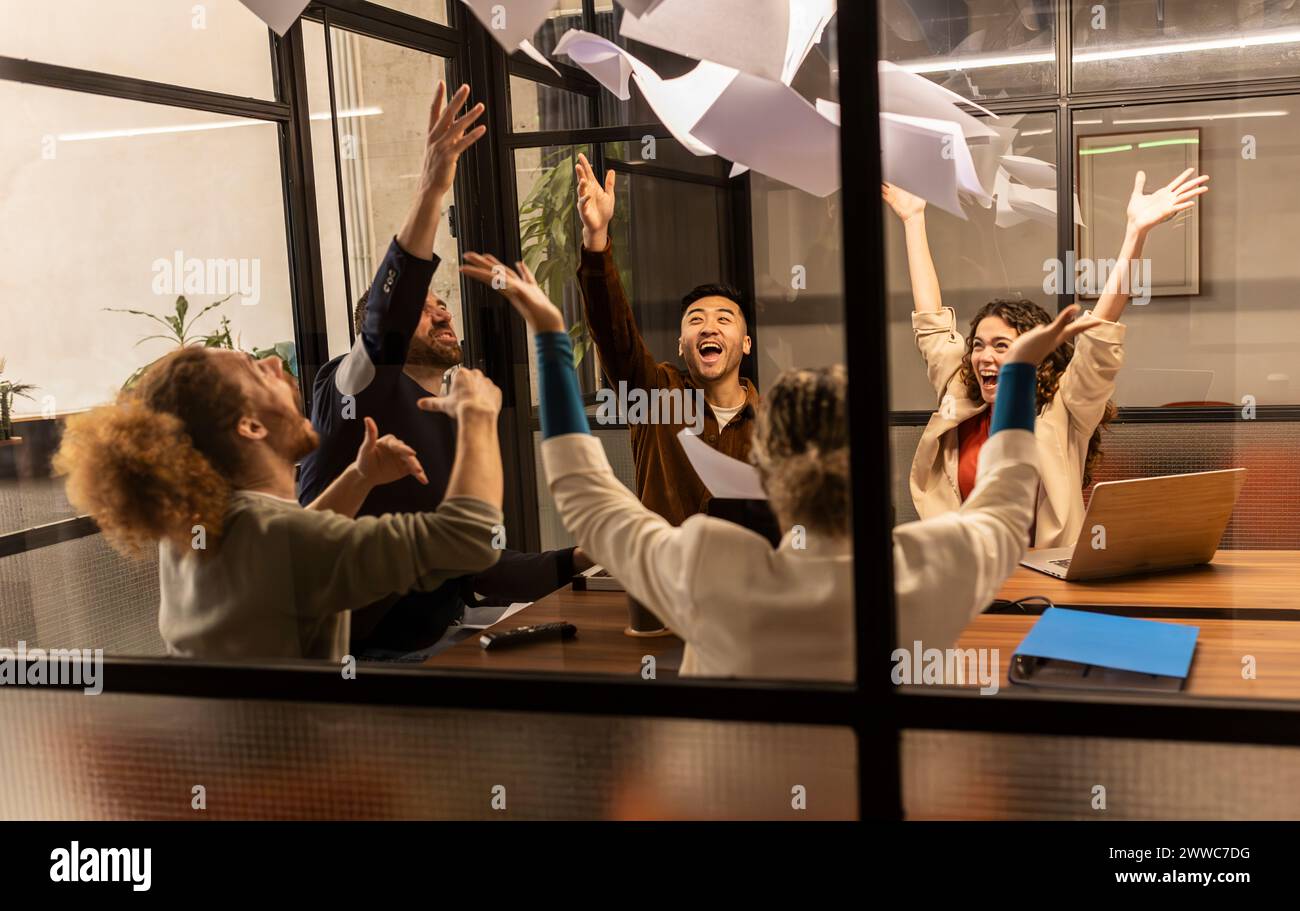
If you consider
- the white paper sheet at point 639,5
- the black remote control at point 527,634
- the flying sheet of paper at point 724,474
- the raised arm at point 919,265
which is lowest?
the black remote control at point 527,634

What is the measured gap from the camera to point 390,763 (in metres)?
1.54

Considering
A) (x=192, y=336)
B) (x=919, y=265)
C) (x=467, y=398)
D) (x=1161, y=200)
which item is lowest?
(x=467, y=398)

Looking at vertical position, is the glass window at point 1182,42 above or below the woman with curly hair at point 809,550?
above

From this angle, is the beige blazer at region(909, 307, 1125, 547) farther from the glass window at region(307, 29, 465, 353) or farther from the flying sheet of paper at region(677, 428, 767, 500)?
the glass window at region(307, 29, 465, 353)

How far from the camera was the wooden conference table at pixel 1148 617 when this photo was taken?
1614 mm

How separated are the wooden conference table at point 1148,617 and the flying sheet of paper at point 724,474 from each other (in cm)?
21

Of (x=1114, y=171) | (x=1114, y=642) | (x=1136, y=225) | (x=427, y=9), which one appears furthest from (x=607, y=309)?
(x=1114, y=171)

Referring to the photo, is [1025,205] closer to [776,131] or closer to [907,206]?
[907,206]

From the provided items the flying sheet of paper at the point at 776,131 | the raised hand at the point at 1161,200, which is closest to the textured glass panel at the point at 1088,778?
the flying sheet of paper at the point at 776,131

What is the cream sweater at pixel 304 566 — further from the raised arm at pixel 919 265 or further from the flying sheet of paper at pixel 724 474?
the raised arm at pixel 919 265

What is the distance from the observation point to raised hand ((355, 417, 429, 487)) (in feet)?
5.29

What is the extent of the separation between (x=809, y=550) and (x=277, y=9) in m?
1.09

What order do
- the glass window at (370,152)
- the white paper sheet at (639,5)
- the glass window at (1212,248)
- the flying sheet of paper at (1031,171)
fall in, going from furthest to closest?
the glass window at (1212,248), the flying sheet of paper at (1031,171), the glass window at (370,152), the white paper sheet at (639,5)

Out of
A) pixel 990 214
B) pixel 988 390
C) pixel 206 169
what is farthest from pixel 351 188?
pixel 990 214
